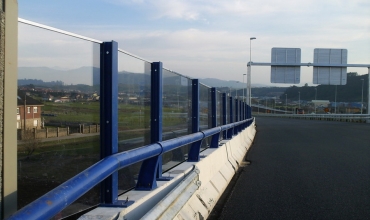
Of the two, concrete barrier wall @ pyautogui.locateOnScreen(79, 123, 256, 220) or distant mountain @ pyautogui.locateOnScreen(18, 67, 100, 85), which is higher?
distant mountain @ pyautogui.locateOnScreen(18, 67, 100, 85)

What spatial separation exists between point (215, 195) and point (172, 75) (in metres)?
2.05

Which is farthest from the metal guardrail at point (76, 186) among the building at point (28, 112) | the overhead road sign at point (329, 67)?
the overhead road sign at point (329, 67)

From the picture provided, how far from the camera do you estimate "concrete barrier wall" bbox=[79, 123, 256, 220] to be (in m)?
4.20

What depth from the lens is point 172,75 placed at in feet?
23.9

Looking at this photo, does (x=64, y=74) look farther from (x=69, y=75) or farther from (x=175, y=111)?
(x=175, y=111)

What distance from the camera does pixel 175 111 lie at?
25.1 ft

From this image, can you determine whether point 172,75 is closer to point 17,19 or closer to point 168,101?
point 168,101

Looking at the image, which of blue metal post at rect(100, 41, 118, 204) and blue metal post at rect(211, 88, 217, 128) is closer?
blue metal post at rect(100, 41, 118, 204)

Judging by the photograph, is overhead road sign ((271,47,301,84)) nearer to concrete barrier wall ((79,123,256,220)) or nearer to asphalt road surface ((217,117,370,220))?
asphalt road surface ((217,117,370,220))

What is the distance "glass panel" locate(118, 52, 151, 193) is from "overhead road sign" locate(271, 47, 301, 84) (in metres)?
36.2

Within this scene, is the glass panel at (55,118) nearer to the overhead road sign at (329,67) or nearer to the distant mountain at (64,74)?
the distant mountain at (64,74)

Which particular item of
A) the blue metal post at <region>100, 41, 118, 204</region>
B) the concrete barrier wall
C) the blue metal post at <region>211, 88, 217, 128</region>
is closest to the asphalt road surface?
the concrete barrier wall

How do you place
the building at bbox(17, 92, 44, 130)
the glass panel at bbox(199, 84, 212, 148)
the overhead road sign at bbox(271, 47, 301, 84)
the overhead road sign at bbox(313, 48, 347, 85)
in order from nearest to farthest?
the building at bbox(17, 92, 44, 130), the glass panel at bbox(199, 84, 212, 148), the overhead road sign at bbox(313, 48, 347, 85), the overhead road sign at bbox(271, 47, 301, 84)

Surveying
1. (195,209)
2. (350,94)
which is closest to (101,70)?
(195,209)
